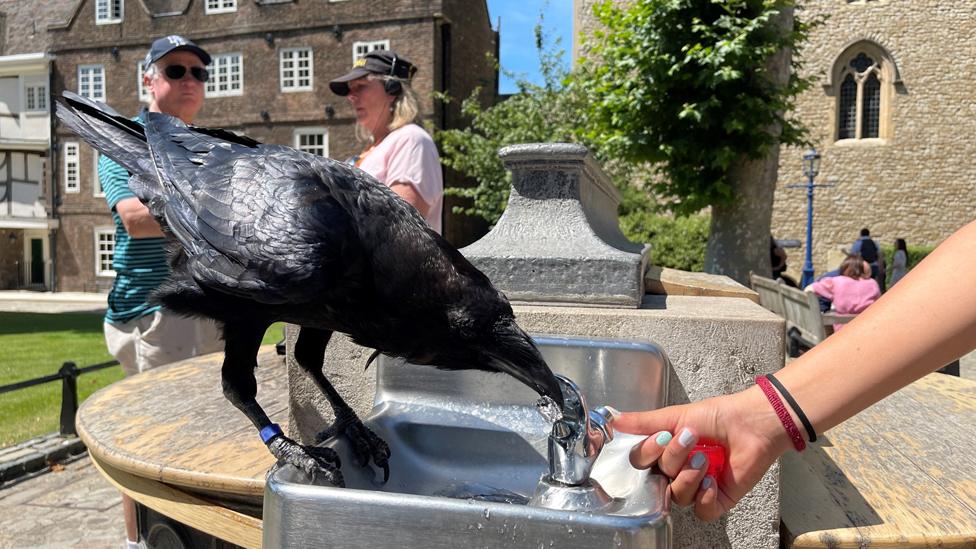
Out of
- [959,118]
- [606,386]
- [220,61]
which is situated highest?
[220,61]

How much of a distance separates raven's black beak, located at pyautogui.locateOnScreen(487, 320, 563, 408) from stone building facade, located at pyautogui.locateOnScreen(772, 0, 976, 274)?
2625cm

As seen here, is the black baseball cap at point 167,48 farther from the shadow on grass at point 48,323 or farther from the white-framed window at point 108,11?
the white-framed window at point 108,11

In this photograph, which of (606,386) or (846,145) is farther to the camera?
(846,145)

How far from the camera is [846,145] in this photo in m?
25.2

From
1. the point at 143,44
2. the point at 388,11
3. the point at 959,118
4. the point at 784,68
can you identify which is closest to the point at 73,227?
the point at 143,44

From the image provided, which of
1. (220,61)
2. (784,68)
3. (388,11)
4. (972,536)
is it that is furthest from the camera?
(220,61)

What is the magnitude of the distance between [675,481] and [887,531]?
0.69 metres

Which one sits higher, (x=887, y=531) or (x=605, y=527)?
(x=605, y=527)

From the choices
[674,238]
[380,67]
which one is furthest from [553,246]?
[674,238]

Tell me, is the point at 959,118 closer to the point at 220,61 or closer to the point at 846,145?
the point at 846,145

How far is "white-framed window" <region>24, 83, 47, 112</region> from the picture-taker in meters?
28.6

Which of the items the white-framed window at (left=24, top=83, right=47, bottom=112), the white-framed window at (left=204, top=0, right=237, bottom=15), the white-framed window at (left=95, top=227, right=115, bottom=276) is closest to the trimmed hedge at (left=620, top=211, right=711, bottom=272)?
the white-framed window at (left=204, top=0, right=237, bottom=15)

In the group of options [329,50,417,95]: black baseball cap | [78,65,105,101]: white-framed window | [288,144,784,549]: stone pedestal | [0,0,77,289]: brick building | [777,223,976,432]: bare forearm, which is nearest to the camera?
[777,223,976,432]: bare forearm

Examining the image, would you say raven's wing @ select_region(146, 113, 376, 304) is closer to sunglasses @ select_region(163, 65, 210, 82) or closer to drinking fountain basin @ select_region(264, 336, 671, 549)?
drinking fountain basin @ select_region(264, 336, 671, 549)
